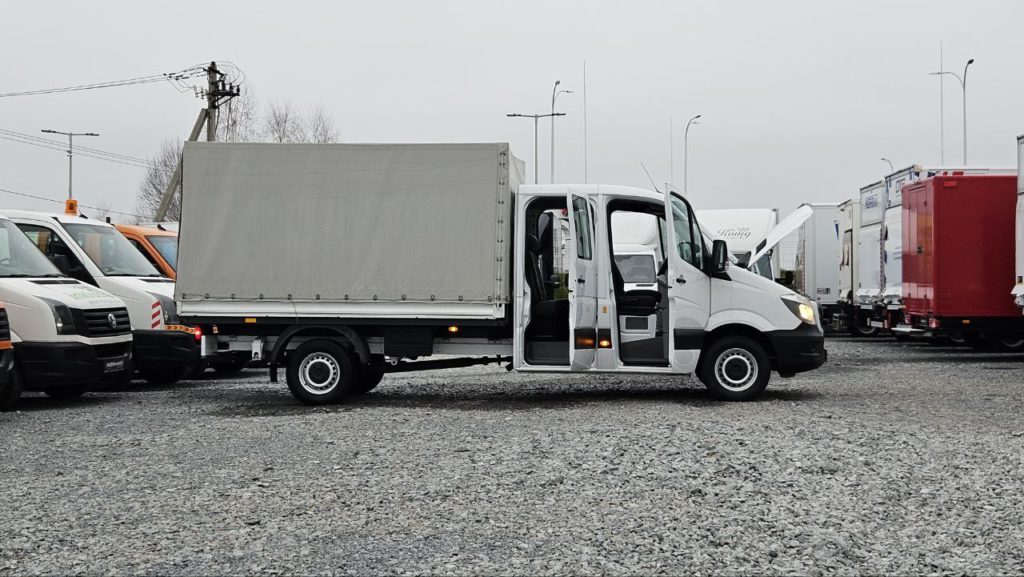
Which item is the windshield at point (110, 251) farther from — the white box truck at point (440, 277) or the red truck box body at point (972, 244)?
the red truck box body at point (972, 244)

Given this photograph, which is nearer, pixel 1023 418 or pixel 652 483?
pixel 652 483

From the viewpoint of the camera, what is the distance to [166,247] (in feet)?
53.5

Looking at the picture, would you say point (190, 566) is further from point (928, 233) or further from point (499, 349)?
point (928, 233)

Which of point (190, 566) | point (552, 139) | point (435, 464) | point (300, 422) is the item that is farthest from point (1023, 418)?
point (552, 139)

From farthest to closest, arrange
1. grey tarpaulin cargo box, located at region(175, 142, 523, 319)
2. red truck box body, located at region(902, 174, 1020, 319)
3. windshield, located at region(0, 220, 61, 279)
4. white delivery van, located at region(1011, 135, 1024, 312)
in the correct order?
red truck box body, located at region(902, 174, 1020, 319) < white delivery van, located at region(1011, 135, 1024, 312) < windshield, located at region(0, 220, 61, 279) < grey tarpaulin cargo box, located at region(175, 142, 523, 319)

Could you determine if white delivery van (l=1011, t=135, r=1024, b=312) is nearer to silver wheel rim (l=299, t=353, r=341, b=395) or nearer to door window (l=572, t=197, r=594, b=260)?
door window (l=572, t=197, r=594, b=260)

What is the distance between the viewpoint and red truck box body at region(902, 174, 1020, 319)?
1831 centimetres

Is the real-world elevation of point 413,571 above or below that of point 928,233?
below

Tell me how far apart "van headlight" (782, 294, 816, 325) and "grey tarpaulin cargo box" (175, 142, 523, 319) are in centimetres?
302

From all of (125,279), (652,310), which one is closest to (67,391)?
(125,279)

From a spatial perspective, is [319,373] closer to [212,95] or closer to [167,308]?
[167,308]

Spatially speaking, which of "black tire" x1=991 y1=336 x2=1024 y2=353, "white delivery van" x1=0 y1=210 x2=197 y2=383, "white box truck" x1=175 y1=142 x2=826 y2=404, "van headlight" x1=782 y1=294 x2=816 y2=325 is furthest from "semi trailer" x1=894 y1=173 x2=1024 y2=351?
"white delivery van" x1=0 y1=210 x2=197 y2=383

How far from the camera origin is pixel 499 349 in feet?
39.2

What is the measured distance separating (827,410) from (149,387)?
29.5 ft
